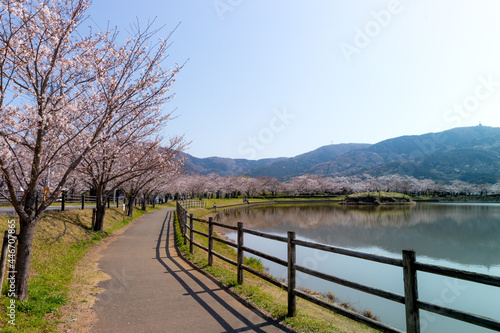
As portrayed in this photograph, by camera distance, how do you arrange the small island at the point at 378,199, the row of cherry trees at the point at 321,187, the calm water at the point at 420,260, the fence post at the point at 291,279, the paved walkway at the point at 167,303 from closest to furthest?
the paved walkway at the point at 167,303, the fence post at the point at 291,279, the calm water at the point at 420,260, the small island at the point at 378,199, the row of cherry trees at the point at 321,187

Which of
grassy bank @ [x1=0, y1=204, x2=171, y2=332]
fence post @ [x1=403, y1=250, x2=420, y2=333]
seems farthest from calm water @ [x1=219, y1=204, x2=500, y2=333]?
grassy bank @ [x1=0, y1=204, x2=171, y2=332]

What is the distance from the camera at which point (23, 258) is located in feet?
17.0

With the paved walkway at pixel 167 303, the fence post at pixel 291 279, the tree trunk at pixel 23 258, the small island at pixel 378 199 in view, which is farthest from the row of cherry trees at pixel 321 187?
the fence post at pixel 291 279

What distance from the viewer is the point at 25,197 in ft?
17.4

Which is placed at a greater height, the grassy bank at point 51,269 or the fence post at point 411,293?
the fence post at point 411,293

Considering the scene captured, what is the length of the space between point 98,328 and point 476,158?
24451cm

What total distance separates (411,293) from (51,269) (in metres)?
8.51

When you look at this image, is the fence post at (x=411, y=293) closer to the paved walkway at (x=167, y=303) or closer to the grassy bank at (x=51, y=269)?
the paved walkway at (x=167, y=303)

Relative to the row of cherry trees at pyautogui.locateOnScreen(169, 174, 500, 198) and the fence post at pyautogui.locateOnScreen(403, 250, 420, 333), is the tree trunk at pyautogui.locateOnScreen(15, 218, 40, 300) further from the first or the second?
the row of cherry trees at pyautogui.locateOnScreen(169, 174, 500, 198)

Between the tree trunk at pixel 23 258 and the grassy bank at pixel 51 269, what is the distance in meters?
0.21

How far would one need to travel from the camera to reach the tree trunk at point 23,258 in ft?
16.6

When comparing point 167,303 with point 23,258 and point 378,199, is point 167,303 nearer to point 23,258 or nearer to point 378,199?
point 23,258

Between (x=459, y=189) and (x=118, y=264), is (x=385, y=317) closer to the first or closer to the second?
(x=118, y=264)

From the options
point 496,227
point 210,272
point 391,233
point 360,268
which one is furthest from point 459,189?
point 210,272
